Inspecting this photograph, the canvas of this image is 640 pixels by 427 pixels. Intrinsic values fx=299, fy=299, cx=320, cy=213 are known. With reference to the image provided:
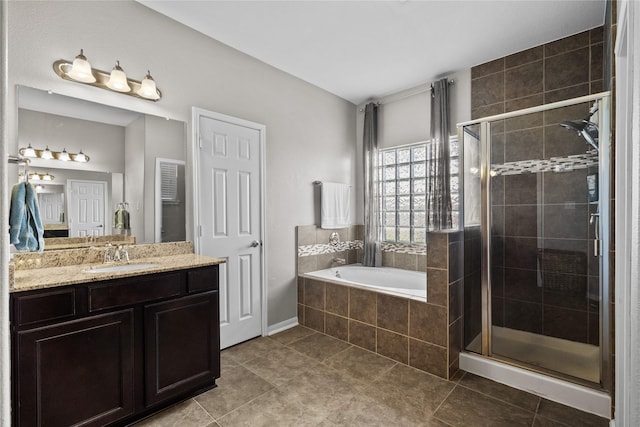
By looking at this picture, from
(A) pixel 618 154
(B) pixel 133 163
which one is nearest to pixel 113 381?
(B) pixel 133 163

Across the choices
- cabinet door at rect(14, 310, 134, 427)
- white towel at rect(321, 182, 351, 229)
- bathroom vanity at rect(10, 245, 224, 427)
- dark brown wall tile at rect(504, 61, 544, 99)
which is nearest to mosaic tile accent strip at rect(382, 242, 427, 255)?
white towel at rect(321, 182, 351, 229)

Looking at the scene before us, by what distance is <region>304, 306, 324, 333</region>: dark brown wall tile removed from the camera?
3.10 m

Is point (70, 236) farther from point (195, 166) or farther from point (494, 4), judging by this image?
point (494, 4)

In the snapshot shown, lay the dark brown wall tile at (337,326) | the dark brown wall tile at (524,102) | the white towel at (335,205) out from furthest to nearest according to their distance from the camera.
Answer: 1. the white towel at (335,205)
2. the dark brown wall tile at (337,326)
3. the dark brown wall tile at (524,102)

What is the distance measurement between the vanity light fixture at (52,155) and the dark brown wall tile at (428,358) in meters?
2.75

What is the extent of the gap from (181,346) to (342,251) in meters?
2.30

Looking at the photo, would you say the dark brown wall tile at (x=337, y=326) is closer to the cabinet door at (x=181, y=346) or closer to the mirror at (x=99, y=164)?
the cabinet door at (x=181, y=346)

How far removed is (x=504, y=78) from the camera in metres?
2.88

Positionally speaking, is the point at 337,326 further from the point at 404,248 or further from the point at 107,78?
the point at 107,78

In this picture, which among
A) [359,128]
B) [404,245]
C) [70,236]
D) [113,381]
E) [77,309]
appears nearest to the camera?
[77,309]

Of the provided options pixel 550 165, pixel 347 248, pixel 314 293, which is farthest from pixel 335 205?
pixel 550 165

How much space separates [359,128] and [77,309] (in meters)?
3.59

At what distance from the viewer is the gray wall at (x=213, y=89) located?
1831 mm

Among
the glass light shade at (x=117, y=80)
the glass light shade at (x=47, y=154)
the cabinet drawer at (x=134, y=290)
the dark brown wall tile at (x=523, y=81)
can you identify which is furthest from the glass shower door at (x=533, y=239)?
the glass light shade at (x=47, y=154)
